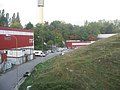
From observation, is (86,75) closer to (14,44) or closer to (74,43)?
(14,44)

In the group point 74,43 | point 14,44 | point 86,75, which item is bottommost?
point 74,43

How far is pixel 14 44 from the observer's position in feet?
151

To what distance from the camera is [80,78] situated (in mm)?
21672

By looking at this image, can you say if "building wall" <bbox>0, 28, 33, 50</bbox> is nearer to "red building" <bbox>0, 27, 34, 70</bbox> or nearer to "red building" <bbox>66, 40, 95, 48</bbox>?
"red building" <bbox>0, 27, 34, 70</bbox>

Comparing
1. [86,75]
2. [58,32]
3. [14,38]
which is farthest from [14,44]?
[58,32]

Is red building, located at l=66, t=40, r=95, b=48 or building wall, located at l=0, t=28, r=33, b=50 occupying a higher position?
building wall, located at l=0, t=28, r=33, b=50

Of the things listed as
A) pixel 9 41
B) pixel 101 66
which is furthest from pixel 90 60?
pixel 9 41

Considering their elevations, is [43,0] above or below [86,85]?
above

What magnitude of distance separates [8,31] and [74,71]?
22359 millimetres

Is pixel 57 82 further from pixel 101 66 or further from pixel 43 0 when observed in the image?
pixel 43 0

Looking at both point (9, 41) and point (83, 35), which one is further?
point (83, 35)

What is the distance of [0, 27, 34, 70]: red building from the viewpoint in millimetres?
40147

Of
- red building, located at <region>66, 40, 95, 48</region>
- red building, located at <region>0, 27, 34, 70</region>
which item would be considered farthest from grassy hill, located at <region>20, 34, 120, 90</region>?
red building, located at <region>66, 40, 95, 48</region>

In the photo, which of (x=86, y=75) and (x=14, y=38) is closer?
(x=86, y=75)
